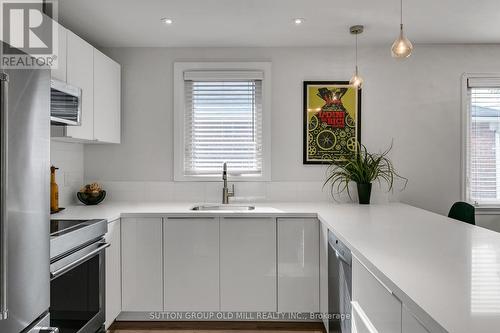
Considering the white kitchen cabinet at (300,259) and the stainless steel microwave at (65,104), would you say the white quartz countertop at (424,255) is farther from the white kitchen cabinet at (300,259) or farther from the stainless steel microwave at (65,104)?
the stainless steel microwave at (65,104)

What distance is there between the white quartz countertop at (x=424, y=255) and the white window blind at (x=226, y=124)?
0.70 metres

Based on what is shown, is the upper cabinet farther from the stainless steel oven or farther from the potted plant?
the potted plant

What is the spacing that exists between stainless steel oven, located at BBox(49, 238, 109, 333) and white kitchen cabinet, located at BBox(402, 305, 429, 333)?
1.47 meters

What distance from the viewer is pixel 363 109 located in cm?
337

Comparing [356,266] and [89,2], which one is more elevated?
[89,2]

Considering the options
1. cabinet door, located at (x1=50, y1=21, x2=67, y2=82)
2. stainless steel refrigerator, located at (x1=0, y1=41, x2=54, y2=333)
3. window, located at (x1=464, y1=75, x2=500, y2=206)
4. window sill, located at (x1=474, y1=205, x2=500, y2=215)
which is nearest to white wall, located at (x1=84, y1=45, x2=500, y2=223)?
window, located at (x1=464, y1=75, x2=500, y2=206)

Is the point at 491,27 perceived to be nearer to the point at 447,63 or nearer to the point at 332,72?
the point at 447,63

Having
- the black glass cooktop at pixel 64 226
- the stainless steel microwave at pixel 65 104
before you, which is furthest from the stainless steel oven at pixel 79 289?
the stainless steel microwave at pixel 65 104

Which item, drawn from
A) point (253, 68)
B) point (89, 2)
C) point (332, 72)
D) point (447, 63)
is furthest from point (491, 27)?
point (89, 2)

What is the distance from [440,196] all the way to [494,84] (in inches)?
45.3

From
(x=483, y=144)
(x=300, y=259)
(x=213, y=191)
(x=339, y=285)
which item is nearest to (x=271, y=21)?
(x=213, y=191)

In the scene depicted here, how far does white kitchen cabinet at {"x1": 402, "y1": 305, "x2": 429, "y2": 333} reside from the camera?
0.99m

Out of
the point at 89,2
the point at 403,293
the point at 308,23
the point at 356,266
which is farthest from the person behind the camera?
the point at 308,23

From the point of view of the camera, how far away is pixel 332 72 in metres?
3.37
